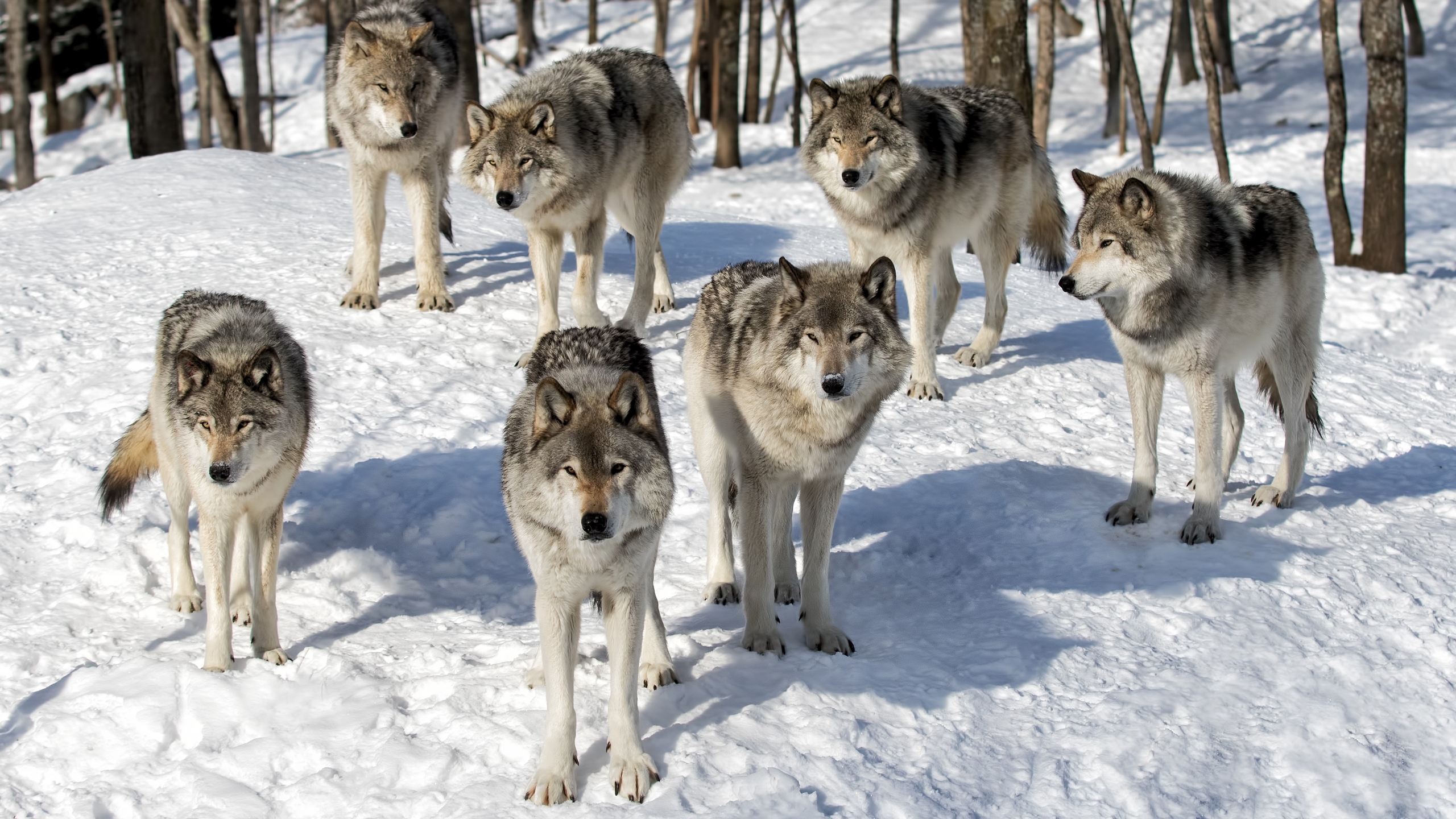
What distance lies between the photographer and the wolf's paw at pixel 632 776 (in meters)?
3.89

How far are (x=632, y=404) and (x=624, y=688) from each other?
3.17ft

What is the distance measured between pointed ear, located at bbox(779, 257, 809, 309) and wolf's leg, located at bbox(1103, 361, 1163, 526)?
2.25 m

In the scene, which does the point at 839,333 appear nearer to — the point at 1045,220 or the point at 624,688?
the point at 624,688

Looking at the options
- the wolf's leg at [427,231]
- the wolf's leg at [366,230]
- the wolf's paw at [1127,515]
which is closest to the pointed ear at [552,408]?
the wolf's paw at [1127,515]

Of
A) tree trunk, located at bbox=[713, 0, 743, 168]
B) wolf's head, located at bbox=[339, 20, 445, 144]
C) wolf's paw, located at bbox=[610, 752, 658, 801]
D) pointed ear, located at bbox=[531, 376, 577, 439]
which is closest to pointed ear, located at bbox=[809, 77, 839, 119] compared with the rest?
wolf's head, located at bbox=[339, 20, 445, 144]

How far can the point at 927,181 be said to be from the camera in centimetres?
786

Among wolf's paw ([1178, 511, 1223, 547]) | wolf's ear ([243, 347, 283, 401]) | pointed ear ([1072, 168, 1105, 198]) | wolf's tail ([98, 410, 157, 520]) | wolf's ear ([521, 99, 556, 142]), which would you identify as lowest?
wolf's paw ([1178, 511, 1223, 547])

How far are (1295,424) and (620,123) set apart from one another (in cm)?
483

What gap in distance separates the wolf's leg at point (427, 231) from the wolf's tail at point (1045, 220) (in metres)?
4.44

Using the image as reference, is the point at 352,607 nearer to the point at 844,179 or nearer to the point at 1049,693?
the point at 1049,693

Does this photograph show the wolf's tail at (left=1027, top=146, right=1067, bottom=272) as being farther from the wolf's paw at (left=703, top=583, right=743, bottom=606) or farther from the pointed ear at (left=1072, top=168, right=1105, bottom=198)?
the wolf's paw at (left=703, top=583, right=743, bottom=606)

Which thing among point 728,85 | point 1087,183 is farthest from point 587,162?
point 728,85

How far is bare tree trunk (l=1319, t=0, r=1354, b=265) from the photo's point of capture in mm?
13148

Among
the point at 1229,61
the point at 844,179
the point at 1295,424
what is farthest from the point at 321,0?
the point at 1295,424
